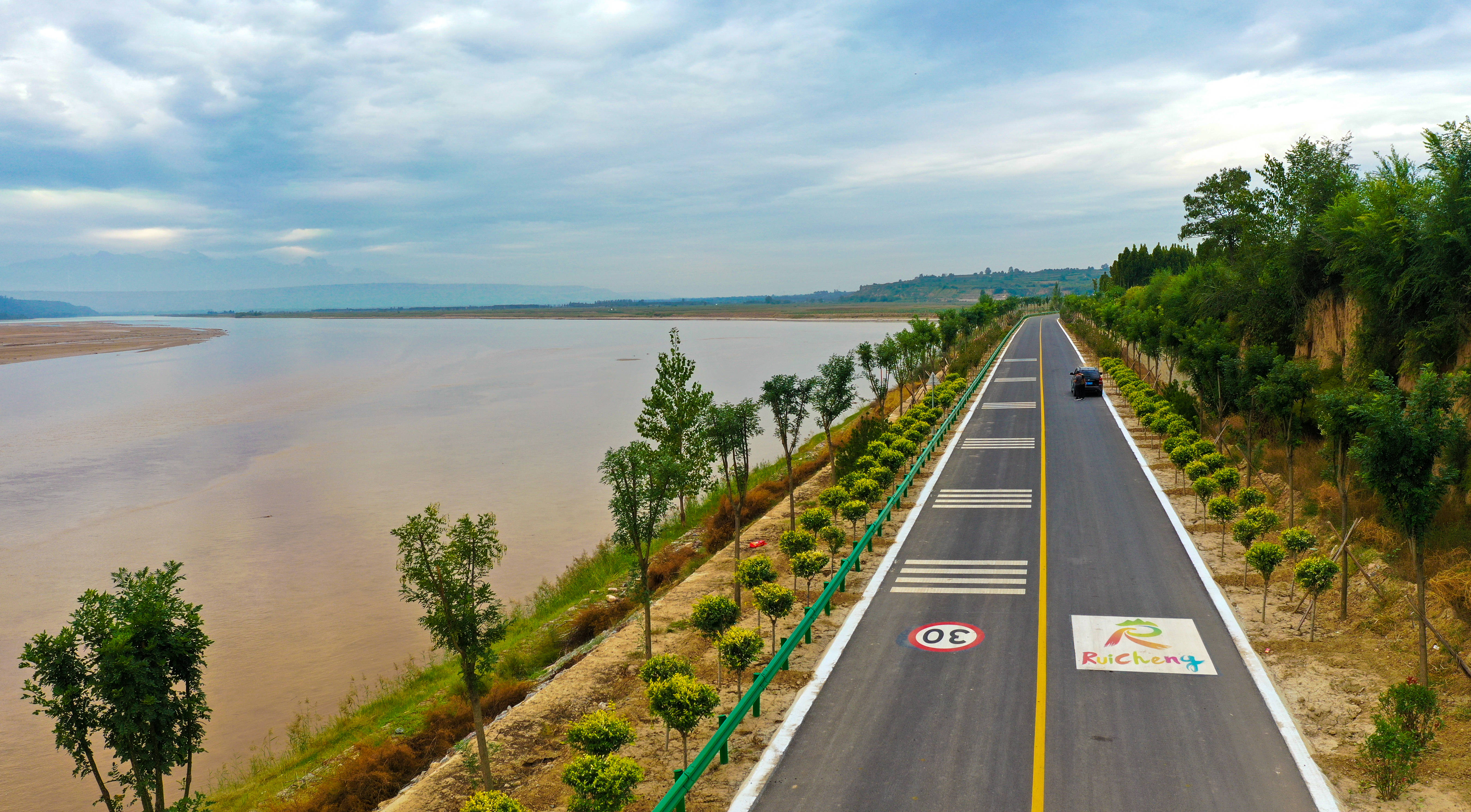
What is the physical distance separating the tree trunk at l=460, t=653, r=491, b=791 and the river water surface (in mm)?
9339

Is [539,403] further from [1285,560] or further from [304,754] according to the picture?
[1285,560]

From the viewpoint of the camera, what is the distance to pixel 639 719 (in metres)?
13.7

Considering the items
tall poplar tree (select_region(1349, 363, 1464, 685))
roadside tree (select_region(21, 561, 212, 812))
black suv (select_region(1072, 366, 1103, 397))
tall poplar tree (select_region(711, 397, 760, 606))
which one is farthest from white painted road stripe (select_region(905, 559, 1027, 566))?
black suv (select_region(1072, 366, 1103, 397))

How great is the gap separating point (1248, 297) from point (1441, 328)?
20010 millimetres

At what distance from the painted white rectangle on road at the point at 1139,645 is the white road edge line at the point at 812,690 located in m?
4.32

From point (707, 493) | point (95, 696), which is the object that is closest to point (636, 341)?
point (707, 493)

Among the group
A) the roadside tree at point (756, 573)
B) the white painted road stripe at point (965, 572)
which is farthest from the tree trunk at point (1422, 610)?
the roadside tree at point (756, 573)

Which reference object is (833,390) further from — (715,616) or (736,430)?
(715,616)

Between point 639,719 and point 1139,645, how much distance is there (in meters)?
9.37

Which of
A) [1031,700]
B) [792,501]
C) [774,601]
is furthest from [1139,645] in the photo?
[792,501]

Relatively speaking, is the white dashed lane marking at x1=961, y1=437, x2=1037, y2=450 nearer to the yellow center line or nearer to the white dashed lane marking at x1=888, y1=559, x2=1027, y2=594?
the yellow center line

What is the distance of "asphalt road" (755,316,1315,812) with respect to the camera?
412 inches

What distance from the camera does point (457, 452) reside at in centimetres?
5034

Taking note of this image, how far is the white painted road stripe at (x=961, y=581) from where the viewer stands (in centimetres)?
1833
